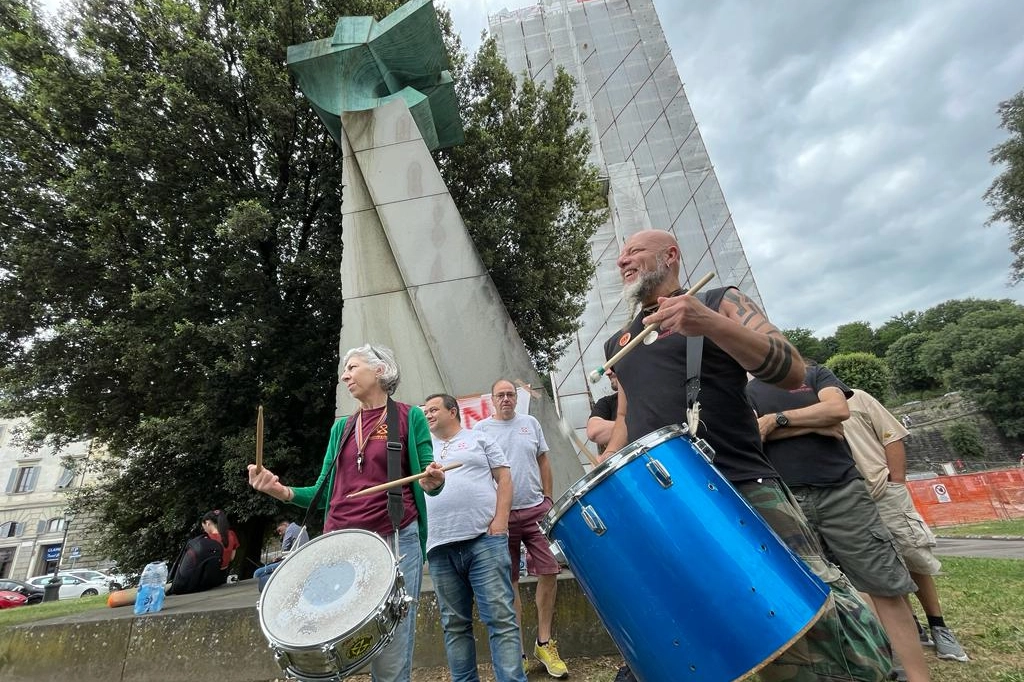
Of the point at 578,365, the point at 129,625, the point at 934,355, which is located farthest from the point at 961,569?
the point at 934,355

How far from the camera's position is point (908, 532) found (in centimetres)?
317

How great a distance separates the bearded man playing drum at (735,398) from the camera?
1.32m

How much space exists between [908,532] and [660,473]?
2.89 meters

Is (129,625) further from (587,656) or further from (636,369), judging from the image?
(636,369)

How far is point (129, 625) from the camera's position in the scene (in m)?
3.88

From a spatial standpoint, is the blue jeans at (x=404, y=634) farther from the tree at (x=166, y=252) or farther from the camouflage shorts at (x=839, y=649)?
the tree at (x=166, y=252)

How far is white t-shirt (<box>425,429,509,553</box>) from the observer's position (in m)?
2.68

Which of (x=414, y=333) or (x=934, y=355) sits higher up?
(x=934, y=355)

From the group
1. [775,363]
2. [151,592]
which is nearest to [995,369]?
[775,363]

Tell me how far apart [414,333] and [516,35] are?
20.0m

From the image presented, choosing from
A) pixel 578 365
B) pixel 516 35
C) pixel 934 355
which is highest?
pixel 516 35

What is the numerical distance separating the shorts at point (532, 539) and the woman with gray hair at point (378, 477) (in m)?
1.14

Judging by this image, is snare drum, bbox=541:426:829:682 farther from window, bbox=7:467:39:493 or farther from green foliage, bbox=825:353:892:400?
green foliage, bbox=825:353:892:400

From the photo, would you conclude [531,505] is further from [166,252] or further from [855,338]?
[855,338]
